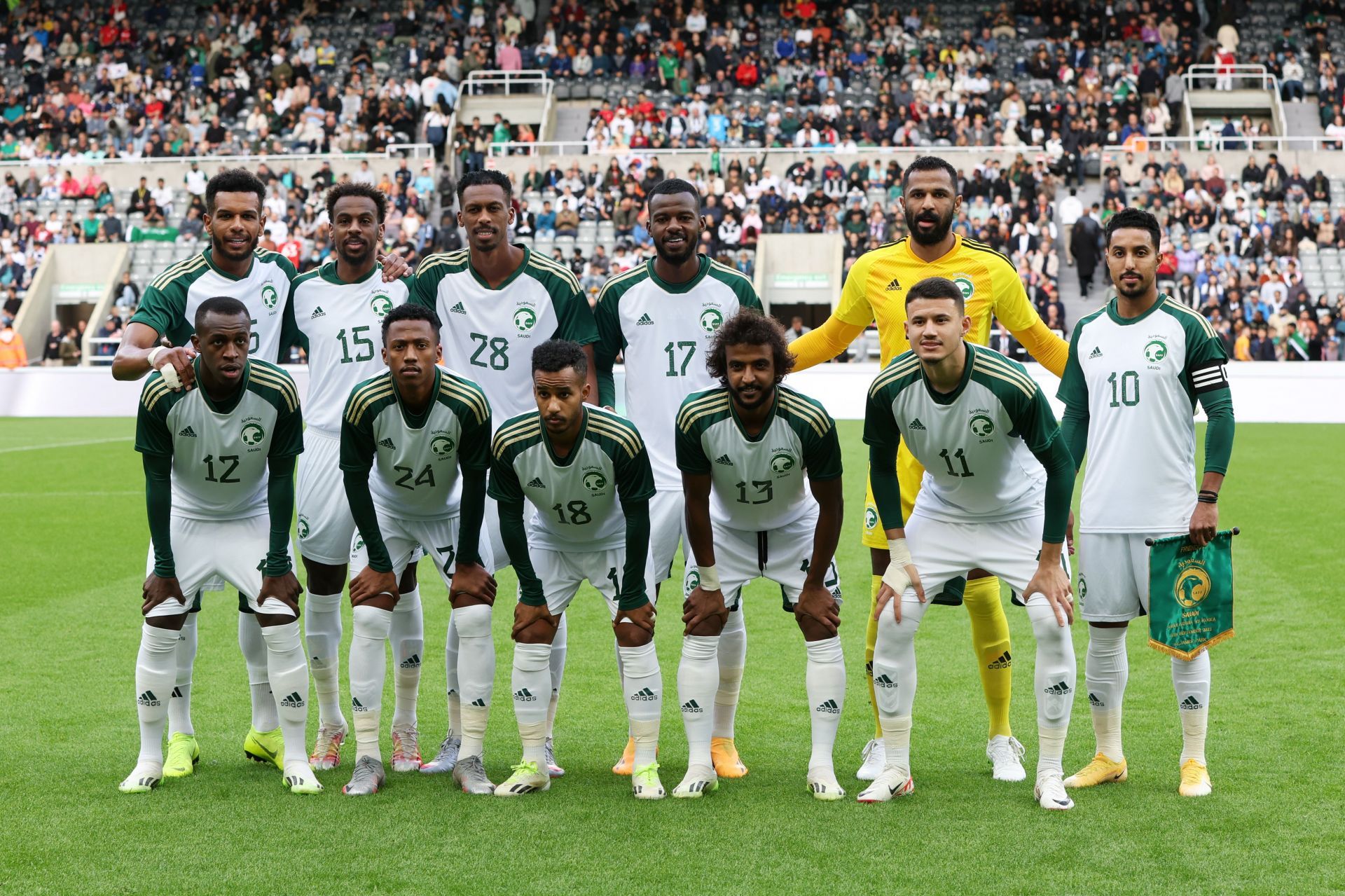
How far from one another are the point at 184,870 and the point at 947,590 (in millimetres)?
3120

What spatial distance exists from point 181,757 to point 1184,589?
4.20 meters

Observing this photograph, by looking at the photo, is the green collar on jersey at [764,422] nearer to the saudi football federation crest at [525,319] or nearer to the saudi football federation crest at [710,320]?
the saudi football federation crest at [710,320]

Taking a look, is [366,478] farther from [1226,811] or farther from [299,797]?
[1226,811]

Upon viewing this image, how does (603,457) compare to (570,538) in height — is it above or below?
above

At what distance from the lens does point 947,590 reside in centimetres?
567

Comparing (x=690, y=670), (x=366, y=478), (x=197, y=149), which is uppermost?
(x=197, y=149)

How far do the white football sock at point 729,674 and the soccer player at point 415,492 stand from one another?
3.35ft

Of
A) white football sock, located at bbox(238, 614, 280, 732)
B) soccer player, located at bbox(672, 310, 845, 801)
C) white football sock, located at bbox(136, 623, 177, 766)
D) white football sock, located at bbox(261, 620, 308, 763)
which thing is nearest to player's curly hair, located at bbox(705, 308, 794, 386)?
soccer player, located at bbox(672, 310, 845, 801)

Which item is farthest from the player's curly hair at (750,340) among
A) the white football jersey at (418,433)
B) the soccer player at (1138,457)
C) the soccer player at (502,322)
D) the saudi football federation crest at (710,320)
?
the soccer player at (1138,457)

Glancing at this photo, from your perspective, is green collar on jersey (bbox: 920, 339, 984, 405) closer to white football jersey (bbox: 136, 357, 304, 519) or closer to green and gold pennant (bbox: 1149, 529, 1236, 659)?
green and gold pennant (bbox: 1149, 529, 1236, 659)

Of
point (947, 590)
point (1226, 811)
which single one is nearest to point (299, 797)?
point (947, 590)

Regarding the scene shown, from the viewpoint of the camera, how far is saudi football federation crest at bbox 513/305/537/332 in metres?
6.03

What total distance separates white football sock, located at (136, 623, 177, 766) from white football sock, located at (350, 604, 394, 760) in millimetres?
769

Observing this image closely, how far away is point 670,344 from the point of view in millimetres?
5969
